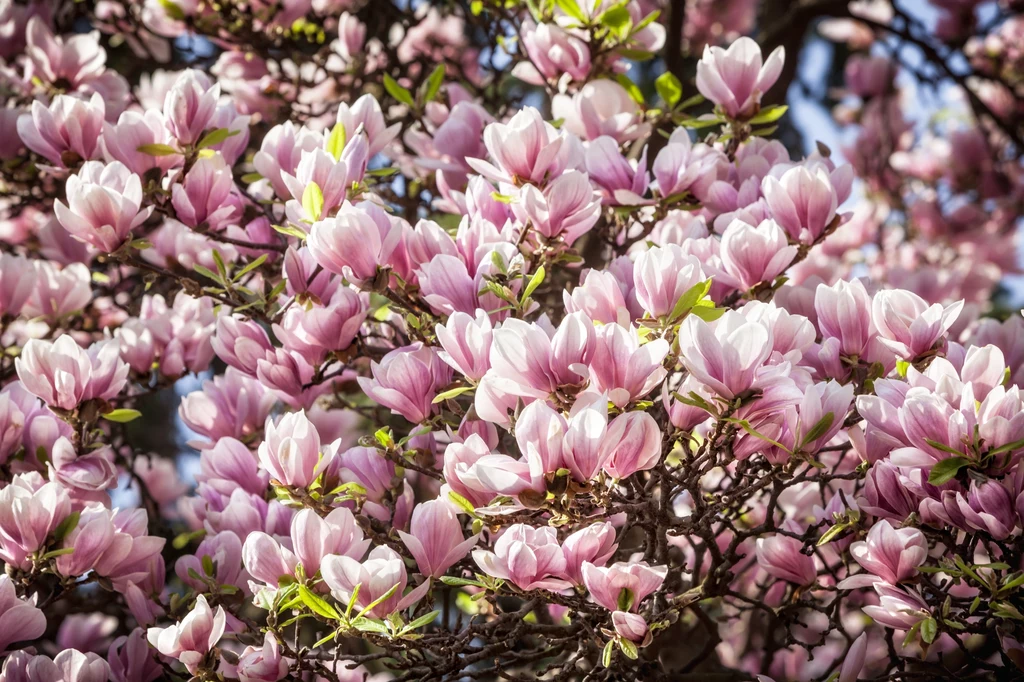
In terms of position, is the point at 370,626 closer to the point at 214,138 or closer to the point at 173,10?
the point at 214,138

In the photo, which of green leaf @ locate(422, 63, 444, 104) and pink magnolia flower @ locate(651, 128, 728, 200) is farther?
green leaf @ locate(422, 63, 444, 104)

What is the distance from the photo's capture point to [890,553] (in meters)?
1.34

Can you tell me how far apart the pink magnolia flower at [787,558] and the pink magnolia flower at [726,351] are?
49 centimetres

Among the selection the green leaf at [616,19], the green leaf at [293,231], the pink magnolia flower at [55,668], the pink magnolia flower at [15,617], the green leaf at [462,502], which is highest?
the green leaf at [616,19]

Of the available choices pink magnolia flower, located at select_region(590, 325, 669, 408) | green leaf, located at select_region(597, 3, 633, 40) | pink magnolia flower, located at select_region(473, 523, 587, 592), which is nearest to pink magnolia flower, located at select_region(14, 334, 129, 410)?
pink magnolia flower, located at select_region(473, 523, 587, 592)

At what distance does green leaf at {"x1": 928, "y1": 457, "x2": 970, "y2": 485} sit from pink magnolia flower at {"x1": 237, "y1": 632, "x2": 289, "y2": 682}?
3.36 ft

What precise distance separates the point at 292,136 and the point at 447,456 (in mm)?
786

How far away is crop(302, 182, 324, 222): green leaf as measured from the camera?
4.96 ft

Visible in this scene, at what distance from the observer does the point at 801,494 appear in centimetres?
188

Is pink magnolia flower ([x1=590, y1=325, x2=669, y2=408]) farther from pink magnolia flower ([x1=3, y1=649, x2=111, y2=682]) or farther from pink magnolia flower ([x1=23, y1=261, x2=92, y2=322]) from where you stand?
pink magnolia flower ([x1=23, y1=261, x2=92, y2=322])

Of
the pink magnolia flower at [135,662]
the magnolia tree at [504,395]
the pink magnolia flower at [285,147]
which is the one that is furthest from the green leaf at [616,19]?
the pink magnolia flower at [135,662]

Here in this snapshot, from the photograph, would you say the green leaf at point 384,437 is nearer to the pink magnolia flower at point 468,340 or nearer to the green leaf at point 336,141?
the pink magnolia flower at point 468,340

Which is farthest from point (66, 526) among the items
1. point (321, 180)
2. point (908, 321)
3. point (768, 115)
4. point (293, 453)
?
point (768, 115)

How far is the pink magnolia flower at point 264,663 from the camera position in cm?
139
